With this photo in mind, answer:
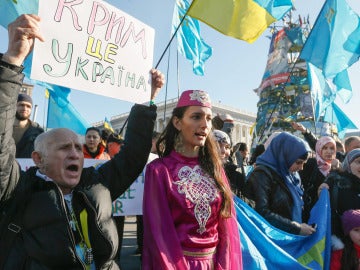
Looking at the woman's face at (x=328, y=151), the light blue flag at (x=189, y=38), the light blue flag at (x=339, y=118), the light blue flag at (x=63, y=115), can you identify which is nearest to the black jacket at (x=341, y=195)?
the woman's face at (x=328, y=151)

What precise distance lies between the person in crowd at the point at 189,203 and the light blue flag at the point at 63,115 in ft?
7.93

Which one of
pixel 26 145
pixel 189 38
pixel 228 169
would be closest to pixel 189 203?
pixel 228 169

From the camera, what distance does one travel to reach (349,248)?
2.69 meters

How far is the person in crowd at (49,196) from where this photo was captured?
1.42m

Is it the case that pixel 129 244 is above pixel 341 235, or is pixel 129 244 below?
below

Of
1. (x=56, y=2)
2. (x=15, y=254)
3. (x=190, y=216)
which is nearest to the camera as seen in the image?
(x=15, y=254)

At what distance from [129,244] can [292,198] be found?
4.19m

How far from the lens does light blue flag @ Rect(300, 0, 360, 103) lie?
5699 mm

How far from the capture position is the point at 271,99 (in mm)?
30250

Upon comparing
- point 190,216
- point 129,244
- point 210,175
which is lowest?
point 129,244

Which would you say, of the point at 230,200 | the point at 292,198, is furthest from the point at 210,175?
the point at 292,198

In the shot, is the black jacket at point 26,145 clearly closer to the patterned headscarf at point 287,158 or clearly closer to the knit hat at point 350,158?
the patterned headscarf at point 287,158

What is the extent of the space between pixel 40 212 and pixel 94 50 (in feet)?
5.36

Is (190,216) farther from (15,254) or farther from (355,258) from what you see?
(355,258)
